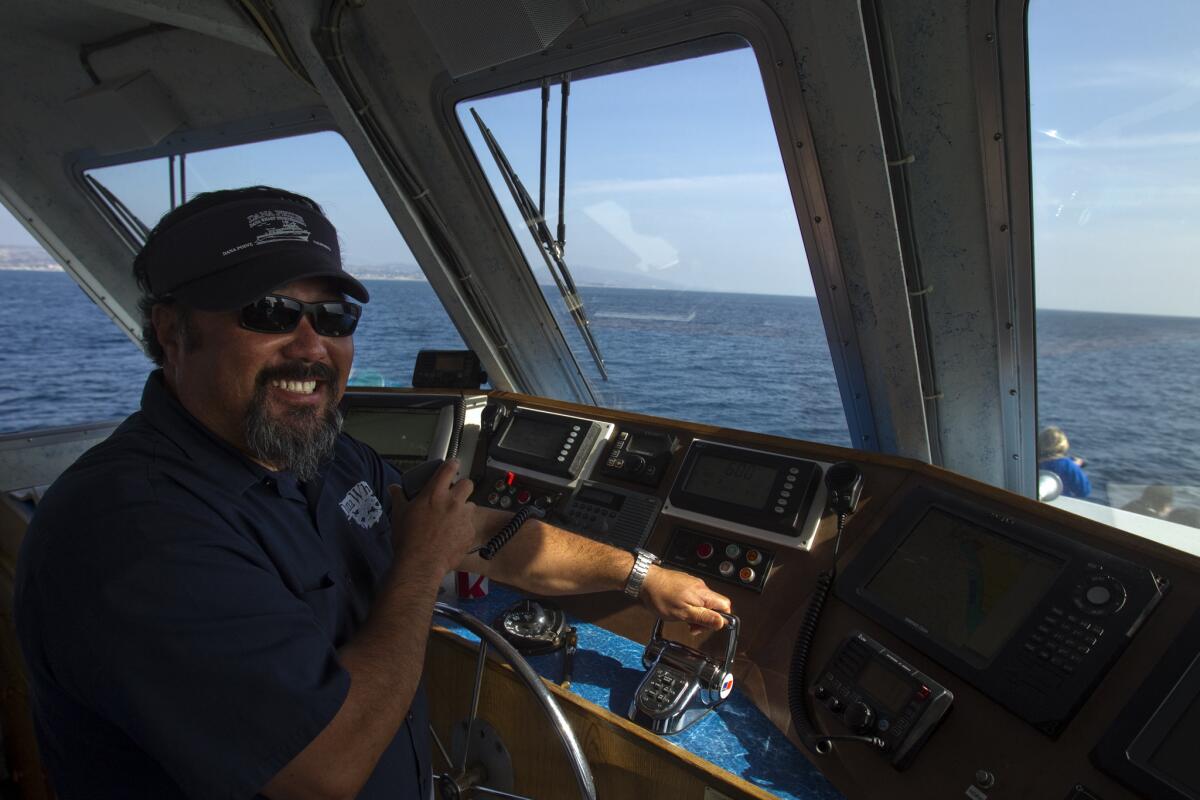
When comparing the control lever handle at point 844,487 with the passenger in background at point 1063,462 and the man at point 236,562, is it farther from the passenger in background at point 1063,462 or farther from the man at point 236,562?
the passenger in background at point 1063,462

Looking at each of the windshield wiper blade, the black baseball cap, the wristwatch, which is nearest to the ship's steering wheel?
the wristwatch

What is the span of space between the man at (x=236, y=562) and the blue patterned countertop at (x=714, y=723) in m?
0.19

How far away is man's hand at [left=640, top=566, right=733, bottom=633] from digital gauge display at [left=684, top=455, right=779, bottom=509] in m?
0.25

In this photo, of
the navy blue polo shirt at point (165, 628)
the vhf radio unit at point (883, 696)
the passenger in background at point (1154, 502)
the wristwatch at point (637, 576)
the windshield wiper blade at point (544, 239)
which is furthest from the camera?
the windshield wiper blade at point (544, 239)

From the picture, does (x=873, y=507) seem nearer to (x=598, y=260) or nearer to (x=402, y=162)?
(x=598, y=260)

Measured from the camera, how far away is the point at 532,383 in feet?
9.85

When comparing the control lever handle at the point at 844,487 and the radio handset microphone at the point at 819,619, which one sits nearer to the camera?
the radio handset microphone at the point at 819,619

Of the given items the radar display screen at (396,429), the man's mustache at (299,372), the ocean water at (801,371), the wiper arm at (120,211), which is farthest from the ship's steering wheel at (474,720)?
the wiper arm at (120,211)

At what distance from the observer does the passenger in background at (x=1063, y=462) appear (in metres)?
1.93

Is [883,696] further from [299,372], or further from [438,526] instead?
[299,372]

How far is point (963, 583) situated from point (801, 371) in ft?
4.22

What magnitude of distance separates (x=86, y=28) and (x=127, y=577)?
2.83m

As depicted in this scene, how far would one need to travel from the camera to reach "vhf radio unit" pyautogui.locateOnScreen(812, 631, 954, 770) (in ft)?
3.58

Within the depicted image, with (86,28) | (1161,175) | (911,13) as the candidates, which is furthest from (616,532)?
(86,28)
